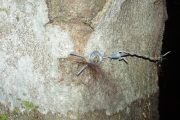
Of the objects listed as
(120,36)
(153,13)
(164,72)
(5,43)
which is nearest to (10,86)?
(5,43)

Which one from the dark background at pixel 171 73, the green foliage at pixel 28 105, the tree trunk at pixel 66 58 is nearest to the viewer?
the tree trunk at pixel 66 58

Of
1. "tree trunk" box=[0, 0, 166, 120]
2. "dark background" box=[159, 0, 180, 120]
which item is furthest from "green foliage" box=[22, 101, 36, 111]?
"dark background" box=[159, 0, 180, 120]

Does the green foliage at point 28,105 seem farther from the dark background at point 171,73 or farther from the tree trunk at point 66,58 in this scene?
the dark background at point 171,73

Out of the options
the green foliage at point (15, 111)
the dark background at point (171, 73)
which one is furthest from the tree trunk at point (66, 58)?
the dark background at point (171, 73)

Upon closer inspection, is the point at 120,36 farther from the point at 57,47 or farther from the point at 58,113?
the point at 58,113

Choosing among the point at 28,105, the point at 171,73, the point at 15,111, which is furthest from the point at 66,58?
the point at 171,73
